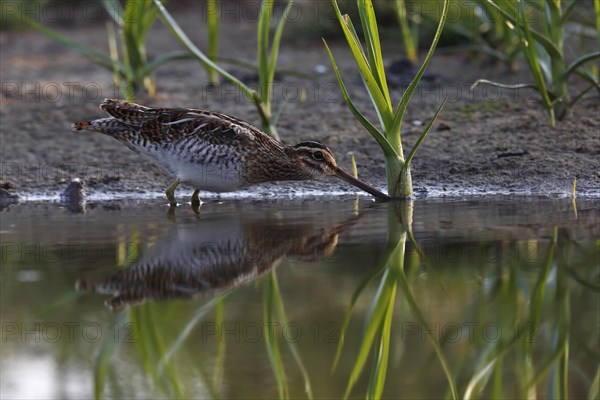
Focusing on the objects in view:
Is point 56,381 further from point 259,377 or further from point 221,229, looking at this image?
point 221,229

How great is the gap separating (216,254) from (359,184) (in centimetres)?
240

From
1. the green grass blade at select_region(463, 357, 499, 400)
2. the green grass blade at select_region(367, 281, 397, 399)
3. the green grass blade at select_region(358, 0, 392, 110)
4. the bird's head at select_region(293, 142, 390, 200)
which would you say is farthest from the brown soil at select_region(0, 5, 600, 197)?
the green grass blade at select_region(463, 357, 499, 400)

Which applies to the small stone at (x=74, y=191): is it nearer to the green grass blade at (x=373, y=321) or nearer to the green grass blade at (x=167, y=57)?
the green grass blade at (x=167, y=57)

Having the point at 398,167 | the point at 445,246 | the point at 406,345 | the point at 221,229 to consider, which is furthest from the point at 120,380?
the point at 398,167

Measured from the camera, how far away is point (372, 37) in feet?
23.5

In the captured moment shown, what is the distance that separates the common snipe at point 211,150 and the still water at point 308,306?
87 centimetres

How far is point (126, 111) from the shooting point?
809 centimetres

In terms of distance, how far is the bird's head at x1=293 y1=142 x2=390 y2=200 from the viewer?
7.98 m

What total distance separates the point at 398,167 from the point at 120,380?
432 centimetres

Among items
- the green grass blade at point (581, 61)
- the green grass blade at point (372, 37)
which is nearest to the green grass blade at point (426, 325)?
the green grass blade at point (372, 37)

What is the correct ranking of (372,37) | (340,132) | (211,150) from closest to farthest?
(372,37), (211,150), (340,132)

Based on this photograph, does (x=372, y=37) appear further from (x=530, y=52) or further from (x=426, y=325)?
(x=426, y=325)

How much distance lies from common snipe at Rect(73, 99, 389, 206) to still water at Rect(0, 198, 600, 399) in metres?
0.87

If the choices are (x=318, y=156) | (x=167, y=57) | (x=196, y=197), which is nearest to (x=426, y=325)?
(x=318, y=156)
